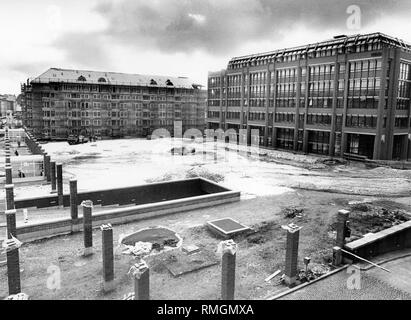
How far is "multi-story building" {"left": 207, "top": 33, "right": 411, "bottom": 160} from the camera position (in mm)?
48125

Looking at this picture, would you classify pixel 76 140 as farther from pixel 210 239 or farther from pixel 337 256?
pixel 337 256

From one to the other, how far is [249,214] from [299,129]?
40475mm

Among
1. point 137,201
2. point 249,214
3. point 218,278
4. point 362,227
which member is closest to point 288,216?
point 249,214

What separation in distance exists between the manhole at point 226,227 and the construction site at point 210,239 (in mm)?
84

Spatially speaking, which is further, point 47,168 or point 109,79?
point 109,79

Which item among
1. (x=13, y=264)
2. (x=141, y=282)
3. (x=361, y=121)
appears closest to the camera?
(x=141, y=282)

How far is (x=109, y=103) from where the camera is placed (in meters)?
86.6

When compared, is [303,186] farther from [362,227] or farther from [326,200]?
[362,227]

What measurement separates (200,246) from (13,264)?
9256 millimetres

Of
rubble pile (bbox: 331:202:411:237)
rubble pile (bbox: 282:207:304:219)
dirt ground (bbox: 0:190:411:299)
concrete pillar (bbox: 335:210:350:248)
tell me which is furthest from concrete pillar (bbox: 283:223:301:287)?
rubble pile (bbox: 282:207:304:219)

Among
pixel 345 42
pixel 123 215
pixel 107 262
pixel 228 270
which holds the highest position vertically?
pixel 345 42

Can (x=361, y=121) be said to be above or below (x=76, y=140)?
above

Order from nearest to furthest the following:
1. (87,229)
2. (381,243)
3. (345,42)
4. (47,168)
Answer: (381,243)
(87,229)
(47,168)
(345,42)

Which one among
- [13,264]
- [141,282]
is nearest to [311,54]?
[141,282]
